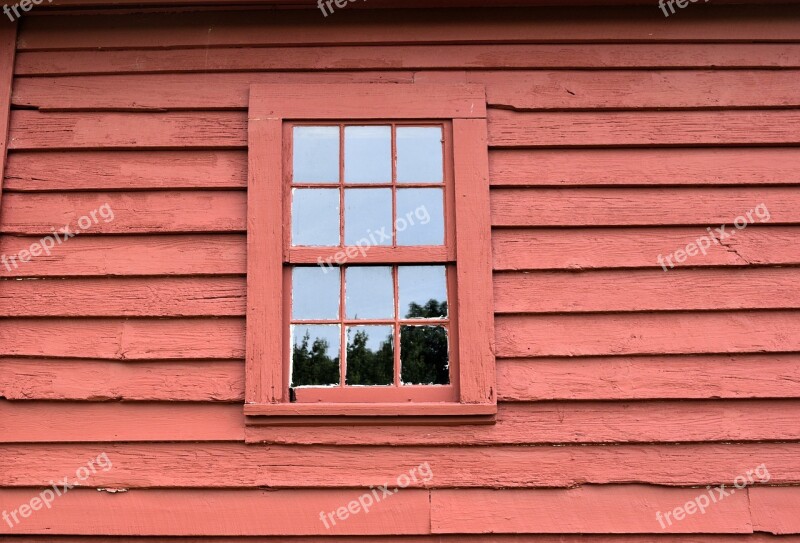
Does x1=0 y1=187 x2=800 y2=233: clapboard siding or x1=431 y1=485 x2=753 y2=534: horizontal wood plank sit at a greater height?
x1=0 y1=187 x2=800 y2=233: clapboard siding

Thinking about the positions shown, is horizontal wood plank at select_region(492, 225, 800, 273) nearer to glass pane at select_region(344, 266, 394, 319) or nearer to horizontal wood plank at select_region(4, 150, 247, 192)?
glass pane at select_region(344, 266, 394, 319)

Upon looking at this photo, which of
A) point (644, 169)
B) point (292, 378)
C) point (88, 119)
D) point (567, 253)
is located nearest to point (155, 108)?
point (88, 119)

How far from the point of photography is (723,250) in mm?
3033

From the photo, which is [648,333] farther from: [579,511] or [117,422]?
[117,422]

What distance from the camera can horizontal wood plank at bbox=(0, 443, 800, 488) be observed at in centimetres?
284

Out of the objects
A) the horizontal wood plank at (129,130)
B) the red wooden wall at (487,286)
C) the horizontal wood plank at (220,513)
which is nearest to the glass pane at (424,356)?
the red wooden wall at (487,286)

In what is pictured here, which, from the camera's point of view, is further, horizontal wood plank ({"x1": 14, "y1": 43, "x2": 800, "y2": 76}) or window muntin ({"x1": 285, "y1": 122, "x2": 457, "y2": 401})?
horizontal wood plank ({"x1": 14, "y1": 43, "x2": 800, "y2": 76})

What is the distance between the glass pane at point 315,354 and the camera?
117 inches

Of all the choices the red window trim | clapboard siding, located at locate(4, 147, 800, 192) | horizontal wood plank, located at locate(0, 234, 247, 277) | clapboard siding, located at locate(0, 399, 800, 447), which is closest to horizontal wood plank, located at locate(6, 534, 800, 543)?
clapboard siding, located at locate(0, 399, 800, 447)

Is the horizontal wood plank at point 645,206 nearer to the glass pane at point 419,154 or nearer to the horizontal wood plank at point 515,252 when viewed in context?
the horizontal wood plank at point 515,252

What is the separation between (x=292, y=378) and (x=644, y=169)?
6.63 feet

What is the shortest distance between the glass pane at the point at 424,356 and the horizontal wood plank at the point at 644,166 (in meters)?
0.81

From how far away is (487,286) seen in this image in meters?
2.96

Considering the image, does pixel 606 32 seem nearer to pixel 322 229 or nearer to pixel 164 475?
pixel 322 229
